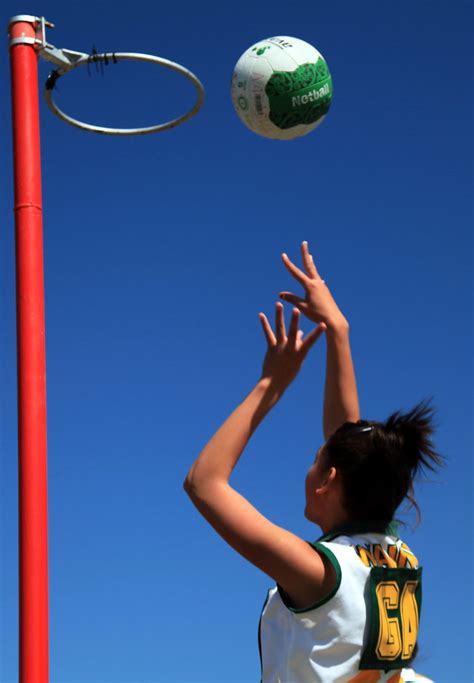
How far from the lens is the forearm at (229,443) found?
14.4 ft

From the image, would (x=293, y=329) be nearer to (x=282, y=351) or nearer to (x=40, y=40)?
(x=282, y=351)

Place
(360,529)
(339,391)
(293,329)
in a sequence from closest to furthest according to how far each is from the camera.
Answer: (293,329) < (360,529) < (339,391)

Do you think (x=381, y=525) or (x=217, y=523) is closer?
(x=217, y=523)

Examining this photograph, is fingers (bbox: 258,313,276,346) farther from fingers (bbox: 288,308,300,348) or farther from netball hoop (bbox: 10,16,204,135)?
netball hoop (bbox: 10,16,204,135)

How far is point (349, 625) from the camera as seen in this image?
4.50 m

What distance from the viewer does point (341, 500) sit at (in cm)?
482

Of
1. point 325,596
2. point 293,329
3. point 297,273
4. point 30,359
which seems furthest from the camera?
point 30,359

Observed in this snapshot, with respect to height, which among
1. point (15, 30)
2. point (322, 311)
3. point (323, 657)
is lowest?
point (323, 657)

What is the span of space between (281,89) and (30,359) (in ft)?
8.93

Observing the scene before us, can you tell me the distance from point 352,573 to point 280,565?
1.36 feet

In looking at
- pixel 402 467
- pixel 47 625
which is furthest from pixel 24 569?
pixel 402 467

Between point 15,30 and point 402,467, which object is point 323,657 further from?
point 15,30

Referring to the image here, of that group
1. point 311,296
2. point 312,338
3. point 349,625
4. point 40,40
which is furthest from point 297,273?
point 40,40

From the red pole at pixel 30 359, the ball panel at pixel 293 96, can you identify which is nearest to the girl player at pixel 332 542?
the red pole at pixel 30 359
